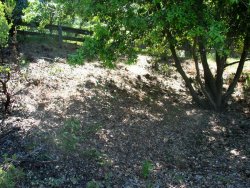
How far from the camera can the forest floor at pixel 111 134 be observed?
8.31m

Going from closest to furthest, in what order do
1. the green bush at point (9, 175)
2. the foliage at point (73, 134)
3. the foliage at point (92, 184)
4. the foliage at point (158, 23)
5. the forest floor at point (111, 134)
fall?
1. the green bush at point (9, 175)
2. the foliage at point (92, 184)
3. the forest floor at point (111, 134)
4. the foliage at point (158, 23)
5. the foliage at point (73, 134)

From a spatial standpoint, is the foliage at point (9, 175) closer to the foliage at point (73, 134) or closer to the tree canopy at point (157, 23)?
the foliage at point (73, 134)

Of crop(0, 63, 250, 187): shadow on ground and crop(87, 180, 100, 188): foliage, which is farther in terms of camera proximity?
crop(0, 63, 250, 187): shadow on ground

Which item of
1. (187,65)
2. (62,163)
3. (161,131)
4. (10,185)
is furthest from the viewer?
(187,65)

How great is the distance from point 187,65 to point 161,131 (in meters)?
7.44

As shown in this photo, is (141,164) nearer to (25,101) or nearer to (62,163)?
(62,163)

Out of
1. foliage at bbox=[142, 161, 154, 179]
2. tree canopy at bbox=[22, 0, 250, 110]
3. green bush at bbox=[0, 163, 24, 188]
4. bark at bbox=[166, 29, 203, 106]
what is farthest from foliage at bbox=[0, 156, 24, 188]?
bark at bbox=[166, 29, 203, 106]

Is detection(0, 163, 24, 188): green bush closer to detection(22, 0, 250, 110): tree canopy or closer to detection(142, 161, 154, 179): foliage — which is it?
detection(142, 161, 154, 179): foliage

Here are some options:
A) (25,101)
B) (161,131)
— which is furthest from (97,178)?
(25,101)

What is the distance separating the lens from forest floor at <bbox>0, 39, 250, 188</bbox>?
8312 millimetres

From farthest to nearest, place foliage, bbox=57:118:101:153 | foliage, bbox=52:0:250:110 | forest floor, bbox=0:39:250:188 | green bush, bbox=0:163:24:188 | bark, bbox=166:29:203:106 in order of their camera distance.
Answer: bark, bbox=166:29:203:106 → foliage, bbox=57:118:101:153 → foliage, bbox=52:0:250:110 → forest floor, bbox=0:39:250:188 → green bush, bbox=0:163:24:188

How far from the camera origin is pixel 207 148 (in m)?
10.1

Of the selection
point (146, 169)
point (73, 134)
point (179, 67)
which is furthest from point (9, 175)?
point (179, 67)

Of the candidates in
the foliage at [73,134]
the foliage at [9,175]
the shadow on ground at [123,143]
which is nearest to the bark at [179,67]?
the shadow on ground at [123,143]
